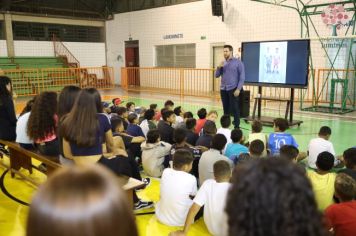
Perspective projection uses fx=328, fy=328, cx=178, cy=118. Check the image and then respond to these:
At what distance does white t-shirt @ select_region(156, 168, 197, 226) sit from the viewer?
123 inches

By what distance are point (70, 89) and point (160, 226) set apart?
5.53 feet

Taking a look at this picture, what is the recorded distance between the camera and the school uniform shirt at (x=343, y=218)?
2193mm

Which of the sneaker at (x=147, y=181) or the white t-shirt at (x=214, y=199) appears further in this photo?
the sneaker at (x=147, y=181)

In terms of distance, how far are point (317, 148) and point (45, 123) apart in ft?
11.6

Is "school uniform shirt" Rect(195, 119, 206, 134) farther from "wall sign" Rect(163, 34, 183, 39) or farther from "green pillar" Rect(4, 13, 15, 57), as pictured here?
"green pillar" Rect(4, 13, 15, 57)

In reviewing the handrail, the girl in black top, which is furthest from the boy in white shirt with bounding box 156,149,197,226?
the handrail

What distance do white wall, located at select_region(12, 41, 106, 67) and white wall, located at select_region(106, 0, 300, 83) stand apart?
0.63 metres

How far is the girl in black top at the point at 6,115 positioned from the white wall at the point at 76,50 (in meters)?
13.0

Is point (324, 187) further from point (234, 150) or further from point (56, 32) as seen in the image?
point (56, 32)

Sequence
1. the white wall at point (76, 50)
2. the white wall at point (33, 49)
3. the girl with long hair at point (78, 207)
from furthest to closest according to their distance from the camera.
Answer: the white wall at point (76, 50), the white wall at point (33, 49), the girl with long hair at point (78, 207)

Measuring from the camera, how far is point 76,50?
1822 centimetres

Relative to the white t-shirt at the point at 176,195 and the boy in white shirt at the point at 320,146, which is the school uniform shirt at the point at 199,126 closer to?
the boy in white shirt at the point at 320,146

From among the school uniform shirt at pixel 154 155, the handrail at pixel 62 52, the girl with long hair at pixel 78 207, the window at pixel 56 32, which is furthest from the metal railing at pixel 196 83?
the girl with long hair at pixel 78 207

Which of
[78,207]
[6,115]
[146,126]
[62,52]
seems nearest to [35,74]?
[62,52]
